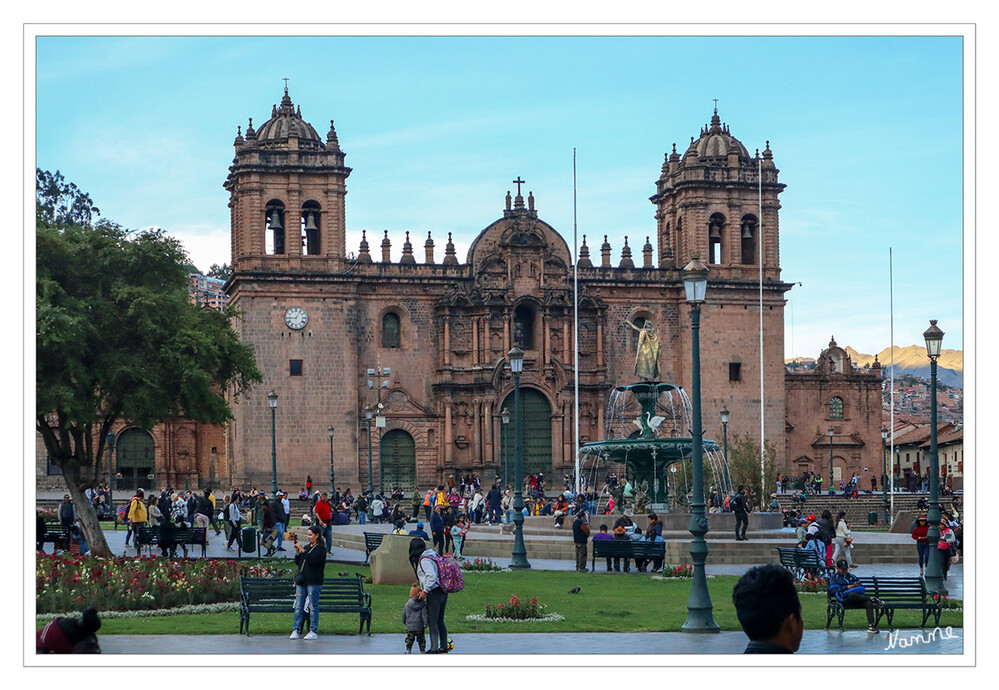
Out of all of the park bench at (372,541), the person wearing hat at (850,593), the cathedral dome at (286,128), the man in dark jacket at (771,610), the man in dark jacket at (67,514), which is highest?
the cathedral dome at (286,128)

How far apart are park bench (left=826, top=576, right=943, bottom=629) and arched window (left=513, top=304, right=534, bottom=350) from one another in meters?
41.2

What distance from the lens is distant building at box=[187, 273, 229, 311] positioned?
119 ft

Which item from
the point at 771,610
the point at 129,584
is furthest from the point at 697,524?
the point at 771,610

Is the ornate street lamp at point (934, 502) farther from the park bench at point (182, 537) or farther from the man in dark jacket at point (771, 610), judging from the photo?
the man in dark jacket at point (771, 610)

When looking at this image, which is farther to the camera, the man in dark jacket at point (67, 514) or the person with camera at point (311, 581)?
the man in dark jacket at point (67, 514)

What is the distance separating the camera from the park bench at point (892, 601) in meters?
17.6

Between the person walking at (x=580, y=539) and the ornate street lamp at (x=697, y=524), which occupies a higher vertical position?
the ornate street lamp at (x=697, y=524)

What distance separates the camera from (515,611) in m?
18.8

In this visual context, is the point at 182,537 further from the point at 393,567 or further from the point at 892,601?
the point at 892,601

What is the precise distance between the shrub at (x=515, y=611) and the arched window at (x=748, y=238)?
4490 cm

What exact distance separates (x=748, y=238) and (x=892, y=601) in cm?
4498

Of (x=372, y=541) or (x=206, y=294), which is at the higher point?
(x=206, y=294)

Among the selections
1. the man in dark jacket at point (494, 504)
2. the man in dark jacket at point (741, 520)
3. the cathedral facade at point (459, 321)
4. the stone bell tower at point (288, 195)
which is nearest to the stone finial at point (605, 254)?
the cathedral facade at point (459, 321)

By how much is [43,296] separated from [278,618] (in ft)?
30.9
